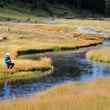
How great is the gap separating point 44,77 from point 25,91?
9064 mm

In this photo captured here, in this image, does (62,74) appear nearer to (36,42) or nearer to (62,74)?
(62,74)

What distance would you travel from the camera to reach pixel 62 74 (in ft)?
180

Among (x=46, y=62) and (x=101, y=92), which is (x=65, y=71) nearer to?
(x=46, y=62)

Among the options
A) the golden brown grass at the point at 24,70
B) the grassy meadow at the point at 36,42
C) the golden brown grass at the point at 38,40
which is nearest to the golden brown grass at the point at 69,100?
the golden brown grass at the point at 24,70

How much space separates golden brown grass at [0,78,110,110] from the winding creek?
312 centimetres

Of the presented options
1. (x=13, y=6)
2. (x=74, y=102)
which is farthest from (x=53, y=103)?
(x=13, y=6)

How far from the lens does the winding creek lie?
141 ft

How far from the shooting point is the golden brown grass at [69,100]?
31406mm

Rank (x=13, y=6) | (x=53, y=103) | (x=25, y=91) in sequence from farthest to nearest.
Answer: (x=13, y=6)
(x=25, y=91)
(x=53, y=103)

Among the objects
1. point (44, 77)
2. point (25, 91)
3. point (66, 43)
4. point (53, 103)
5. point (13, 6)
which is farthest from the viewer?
point (13, 6)

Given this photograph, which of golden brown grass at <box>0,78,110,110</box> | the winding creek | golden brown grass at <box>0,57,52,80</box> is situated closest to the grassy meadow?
golden brown grass at <box>0,57,52,80</box>

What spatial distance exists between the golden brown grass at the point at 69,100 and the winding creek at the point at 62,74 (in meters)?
3.12

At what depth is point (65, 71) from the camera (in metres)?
57.5

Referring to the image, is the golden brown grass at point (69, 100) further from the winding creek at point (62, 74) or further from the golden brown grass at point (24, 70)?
Result: the golden brown grass at point (24, 70)
